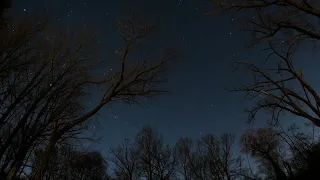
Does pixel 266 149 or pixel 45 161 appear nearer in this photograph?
pixel 45 161

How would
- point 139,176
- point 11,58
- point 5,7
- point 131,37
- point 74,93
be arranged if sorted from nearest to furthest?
point 5,7 < point 11,58 < point 74,93 < point 131,37 < point 139,176

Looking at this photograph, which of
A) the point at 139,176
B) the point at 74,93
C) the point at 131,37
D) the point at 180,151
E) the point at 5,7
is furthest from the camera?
the point at 180,151

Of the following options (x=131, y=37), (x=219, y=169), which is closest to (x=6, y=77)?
(x=131, y=37)

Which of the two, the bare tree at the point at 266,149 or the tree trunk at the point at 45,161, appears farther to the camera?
the bare tree at the point at 266,149

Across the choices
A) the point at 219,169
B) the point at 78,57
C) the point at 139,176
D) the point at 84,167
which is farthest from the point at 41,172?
the point at 84,167

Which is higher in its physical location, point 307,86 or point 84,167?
point 84,167

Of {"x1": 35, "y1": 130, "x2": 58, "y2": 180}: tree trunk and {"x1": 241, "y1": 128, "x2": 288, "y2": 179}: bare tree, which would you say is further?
{"x1": 241, "y1": 128, "x2": 288, "y2": 179}: bare tree

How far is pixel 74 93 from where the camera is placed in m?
6.76

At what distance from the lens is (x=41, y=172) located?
554cm

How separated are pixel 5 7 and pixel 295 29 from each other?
10189mm

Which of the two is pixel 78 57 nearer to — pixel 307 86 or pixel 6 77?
pixel 6 77

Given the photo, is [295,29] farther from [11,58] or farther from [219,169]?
[219,169]

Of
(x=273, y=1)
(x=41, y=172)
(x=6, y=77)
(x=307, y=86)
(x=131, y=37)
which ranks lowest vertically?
(x=41, y=172)

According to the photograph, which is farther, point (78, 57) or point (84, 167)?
point (84, 167)
